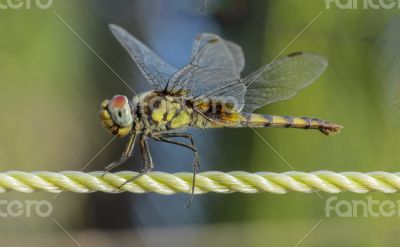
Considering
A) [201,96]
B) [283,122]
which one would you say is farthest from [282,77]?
[201,96]

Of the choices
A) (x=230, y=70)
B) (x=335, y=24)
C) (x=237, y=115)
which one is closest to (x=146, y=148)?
(x=237, y=115)

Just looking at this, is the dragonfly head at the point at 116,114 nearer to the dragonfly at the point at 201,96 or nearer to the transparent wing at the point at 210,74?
the dragonfly at the point at 201,96

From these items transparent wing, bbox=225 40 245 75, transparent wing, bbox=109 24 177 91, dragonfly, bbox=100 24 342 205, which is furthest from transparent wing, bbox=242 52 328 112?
transparent wing, bbox=109 24 177 91

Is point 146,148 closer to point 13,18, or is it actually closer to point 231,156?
point 231,156

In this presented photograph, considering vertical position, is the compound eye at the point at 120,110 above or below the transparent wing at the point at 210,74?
below

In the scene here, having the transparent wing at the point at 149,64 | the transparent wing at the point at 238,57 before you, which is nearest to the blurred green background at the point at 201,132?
the transparent wing at the point at 238,57

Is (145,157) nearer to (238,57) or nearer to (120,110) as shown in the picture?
(120,110)
